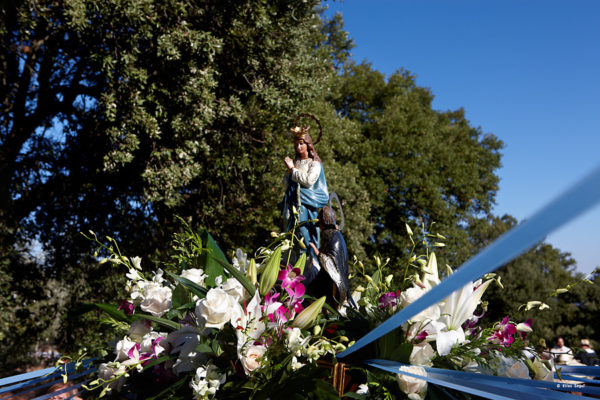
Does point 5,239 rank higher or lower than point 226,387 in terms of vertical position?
higher

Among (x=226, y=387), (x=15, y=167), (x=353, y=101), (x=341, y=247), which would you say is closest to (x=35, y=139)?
(x=15, y=167)

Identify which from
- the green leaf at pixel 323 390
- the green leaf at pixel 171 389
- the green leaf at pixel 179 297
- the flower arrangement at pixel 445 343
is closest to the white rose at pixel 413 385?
the flower arrangement at pixel 445 343

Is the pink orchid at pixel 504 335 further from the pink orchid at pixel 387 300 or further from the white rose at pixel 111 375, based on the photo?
the white rose at pixel 111 375

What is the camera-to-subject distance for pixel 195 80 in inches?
323

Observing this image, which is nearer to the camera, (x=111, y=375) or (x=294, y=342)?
(x=294, y=342)

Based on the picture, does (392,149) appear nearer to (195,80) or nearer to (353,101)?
(353,101)

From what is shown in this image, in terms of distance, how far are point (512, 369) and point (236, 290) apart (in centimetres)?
95

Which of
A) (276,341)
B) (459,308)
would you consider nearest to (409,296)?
(459,308)

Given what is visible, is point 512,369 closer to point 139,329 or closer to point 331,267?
point 139,329

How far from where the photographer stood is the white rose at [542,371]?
4.93 ft

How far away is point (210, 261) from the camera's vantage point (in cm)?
176

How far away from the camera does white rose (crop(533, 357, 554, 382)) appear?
150 cm

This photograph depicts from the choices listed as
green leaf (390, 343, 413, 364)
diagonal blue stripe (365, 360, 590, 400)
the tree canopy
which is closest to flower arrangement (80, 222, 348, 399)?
green leaf (390, 343, 413, 364)

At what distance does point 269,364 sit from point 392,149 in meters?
16.9
